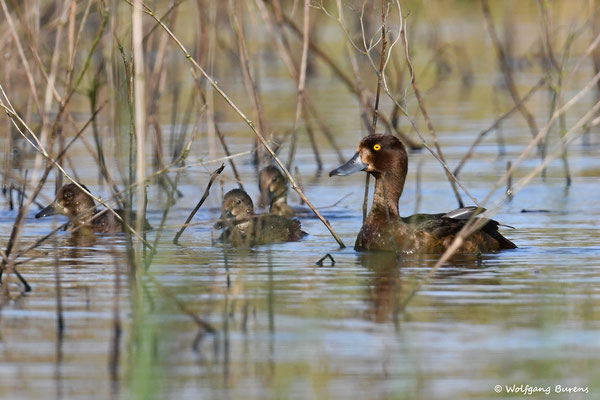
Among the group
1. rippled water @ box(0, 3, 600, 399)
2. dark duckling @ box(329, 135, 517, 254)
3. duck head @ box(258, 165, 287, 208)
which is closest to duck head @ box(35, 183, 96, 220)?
rippled water @ box(0, 3, 600, 399)

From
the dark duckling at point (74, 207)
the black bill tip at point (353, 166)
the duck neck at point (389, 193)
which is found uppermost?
the black bill tip at point (353, 166)

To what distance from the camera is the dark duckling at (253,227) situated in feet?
26.2

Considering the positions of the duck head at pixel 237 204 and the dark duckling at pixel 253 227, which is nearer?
the dark duckling at pixel 253 227

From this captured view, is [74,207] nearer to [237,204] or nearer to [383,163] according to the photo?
[237,204]

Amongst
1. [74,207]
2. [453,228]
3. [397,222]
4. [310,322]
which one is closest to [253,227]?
[397,222]

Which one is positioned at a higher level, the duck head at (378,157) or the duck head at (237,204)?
the duck head at (378,157)

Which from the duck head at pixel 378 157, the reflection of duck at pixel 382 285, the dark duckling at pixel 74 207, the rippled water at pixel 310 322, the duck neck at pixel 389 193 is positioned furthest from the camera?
the dark duckling at pixel 74 207

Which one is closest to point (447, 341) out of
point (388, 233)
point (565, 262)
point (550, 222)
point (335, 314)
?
point (335, 314)

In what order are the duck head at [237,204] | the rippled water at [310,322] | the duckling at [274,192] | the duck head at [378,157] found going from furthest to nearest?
the duckling at [274,192] → the duck head at [237,204] → the duck head at [378,157] → the rippled water at [310,322]

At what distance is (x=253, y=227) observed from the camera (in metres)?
8.12

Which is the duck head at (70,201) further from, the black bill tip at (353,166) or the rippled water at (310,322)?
the black bill tip at (353,166)

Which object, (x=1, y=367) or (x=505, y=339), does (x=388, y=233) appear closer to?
(x=505, y=339)

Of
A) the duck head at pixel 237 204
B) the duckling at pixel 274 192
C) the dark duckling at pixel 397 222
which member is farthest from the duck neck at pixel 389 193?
the duckling at pixel 274 192

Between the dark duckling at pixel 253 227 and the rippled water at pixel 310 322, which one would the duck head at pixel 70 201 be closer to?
the rippled water at pixel 310 322
